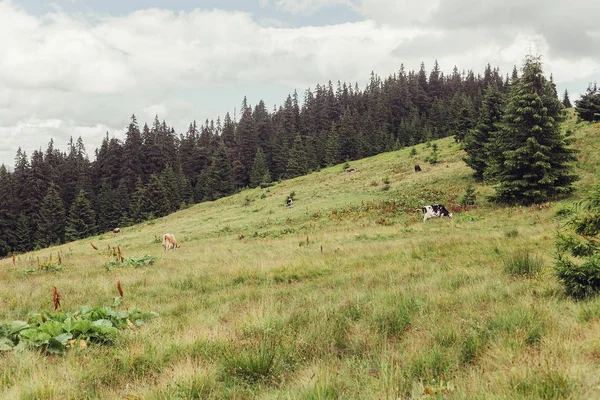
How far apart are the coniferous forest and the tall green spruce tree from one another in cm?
2977

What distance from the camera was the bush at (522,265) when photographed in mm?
7336

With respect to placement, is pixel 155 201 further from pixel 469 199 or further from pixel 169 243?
pixel 469 199

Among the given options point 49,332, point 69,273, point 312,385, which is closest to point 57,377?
point 49,332

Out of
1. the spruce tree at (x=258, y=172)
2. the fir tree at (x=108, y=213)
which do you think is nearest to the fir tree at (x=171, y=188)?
the fir tree at (x=108, y=213)

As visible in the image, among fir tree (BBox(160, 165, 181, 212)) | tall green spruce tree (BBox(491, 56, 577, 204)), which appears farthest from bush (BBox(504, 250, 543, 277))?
fir tree (BBox(160, 165, 181, 212))

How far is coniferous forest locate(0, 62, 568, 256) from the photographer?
218ft

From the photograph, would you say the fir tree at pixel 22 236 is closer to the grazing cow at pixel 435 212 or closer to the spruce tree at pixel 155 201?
the spruce tree at pixel 155 201

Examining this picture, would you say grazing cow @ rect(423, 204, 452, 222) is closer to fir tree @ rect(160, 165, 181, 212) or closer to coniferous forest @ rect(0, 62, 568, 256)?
coniferous forest @ rect(0, 62, 568, 256)

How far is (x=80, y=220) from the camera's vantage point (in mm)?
65750

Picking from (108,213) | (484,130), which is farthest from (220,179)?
(484,130)

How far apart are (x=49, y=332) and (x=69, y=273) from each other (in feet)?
26.8

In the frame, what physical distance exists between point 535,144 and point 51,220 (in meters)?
76.0

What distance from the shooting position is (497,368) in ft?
11.2

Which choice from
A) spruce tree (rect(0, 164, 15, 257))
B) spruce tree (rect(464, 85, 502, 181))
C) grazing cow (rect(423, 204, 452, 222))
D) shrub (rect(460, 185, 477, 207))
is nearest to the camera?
grazing cow (rect(423, 204, 452, 222))
